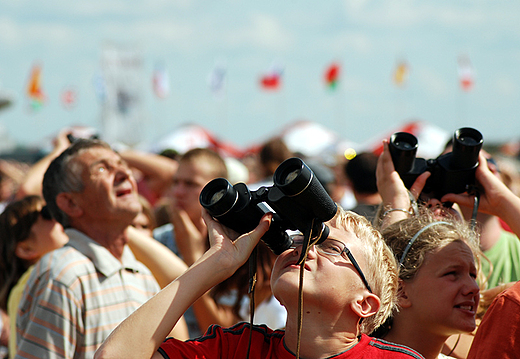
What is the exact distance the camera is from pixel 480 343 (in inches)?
75.9

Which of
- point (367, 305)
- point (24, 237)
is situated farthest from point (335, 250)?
point (24, 237)

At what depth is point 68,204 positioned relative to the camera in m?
2.95

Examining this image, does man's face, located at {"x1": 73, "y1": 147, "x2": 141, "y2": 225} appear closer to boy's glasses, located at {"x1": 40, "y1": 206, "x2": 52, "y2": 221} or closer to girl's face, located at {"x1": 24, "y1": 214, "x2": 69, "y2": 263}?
boy's glasses, located at {"x1": 40, "y1": 206, "x2": 52, "y2": 221}

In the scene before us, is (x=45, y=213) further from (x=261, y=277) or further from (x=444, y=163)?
(x=444, y=163)

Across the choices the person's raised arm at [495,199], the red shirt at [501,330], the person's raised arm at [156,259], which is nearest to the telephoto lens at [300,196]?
the red shirt at [501,330]

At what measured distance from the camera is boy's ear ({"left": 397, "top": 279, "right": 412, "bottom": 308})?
2.29m

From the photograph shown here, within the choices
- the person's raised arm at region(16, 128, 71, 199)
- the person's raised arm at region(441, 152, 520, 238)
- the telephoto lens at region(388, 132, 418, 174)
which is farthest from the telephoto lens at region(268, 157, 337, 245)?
the person's raised arm at region(16, 128, 71, 199)

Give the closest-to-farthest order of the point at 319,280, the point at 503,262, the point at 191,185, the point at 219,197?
the point at 219,197 < the point at 319,280 < the point at 503,262 < the point at 191,185

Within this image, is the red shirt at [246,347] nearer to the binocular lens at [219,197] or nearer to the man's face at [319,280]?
the man's face at [319,280]

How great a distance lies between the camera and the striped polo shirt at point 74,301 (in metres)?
2.54

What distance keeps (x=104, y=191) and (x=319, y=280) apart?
4.73 feet

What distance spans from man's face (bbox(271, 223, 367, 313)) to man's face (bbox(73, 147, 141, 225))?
1.23 metres

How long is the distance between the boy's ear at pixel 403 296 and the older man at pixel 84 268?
1.28 m

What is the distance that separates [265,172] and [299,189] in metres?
4.55
